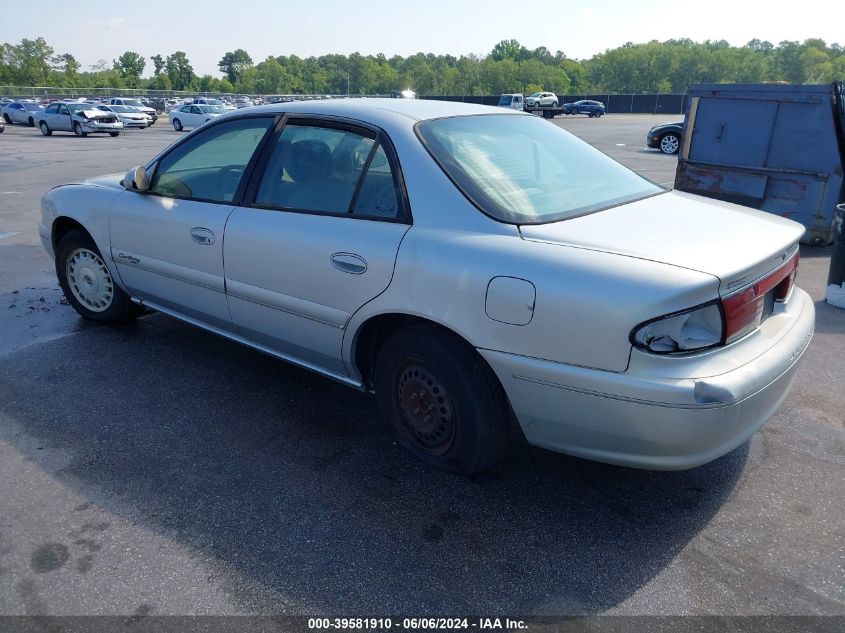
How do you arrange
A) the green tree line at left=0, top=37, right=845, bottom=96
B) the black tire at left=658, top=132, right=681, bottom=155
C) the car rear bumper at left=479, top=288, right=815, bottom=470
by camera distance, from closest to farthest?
the car rear bumper at left=479, top=288, right=815, bottom=470, the black tire at left=658, top=132, right=681, bottom=155, the green tree line at left=0, top=37, right=845, bottom=96

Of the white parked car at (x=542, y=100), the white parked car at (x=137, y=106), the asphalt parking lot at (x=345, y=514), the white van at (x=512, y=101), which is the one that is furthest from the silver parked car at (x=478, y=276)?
the white parked car at (x=542, y=100)

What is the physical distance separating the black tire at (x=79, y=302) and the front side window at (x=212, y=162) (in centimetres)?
93

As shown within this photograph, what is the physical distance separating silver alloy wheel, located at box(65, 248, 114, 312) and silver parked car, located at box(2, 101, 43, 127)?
3599cm

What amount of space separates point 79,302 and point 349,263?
118 inches

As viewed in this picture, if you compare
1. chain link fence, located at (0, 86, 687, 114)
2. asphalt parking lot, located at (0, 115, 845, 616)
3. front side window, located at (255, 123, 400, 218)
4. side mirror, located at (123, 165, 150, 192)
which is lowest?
chain link fence, located at (0, 86, 687, 114)

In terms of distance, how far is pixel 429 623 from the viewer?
229 cm

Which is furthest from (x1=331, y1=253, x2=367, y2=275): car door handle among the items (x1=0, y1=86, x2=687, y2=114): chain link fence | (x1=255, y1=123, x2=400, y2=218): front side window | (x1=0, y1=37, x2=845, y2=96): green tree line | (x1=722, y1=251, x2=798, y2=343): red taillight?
(x1=0, y1=37, x2=845, y2=96): green tree line

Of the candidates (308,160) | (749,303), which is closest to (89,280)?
(308,160)

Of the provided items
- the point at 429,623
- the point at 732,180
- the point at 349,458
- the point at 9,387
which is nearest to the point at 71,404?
the point at 9,387

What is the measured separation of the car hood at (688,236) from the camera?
2.55m

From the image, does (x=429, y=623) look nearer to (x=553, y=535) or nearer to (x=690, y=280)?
(x=553, y=535)

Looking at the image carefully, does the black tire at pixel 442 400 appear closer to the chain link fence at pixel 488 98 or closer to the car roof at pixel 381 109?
the car roof at pixel 381 109

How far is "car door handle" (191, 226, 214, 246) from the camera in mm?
3752

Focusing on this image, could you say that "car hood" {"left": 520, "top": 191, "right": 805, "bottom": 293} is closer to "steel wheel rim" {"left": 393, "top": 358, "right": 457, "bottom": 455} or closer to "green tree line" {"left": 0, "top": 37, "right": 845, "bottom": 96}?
"steel wheel rim" {"left": 393, "top": 358, "right": 457, "bottom": 455}
